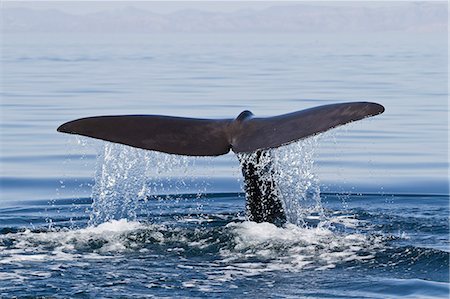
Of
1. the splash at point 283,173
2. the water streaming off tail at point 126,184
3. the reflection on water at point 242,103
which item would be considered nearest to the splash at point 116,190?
the water streaming off tail at point 126,184

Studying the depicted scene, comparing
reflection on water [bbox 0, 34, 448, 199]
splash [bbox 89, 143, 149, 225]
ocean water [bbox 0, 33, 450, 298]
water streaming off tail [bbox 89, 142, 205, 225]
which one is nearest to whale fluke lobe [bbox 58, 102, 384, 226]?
ocean water [bbox 0, 33, 450, 298]

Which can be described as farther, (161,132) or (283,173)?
(283,173)

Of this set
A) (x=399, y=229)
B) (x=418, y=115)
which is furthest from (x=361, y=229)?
(x=418, y=115)

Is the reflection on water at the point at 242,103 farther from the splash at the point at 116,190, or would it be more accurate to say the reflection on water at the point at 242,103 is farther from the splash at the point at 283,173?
the splash at the point at 283,173

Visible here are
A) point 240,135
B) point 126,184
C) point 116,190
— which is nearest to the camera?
point 240,135

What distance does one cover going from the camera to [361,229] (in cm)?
948

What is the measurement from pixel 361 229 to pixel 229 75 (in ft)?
76.8

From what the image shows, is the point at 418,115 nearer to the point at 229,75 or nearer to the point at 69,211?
the point at 69,211

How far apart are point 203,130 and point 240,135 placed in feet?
1.05

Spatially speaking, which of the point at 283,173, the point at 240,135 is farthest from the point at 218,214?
the point at 240,135

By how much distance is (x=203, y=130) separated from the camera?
859 cm

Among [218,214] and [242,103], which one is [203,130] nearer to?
[218,214]

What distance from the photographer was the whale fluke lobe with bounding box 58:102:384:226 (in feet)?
26.1

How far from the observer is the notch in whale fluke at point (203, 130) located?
7.97 meters
